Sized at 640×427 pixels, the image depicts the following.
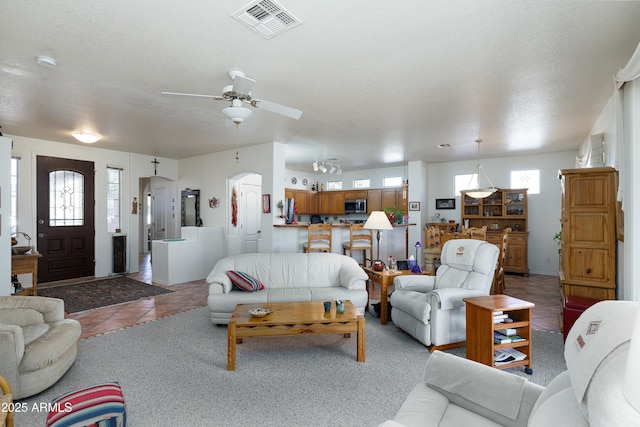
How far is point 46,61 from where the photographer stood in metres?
2.82

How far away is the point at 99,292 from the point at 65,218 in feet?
6.75

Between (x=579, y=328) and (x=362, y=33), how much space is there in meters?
2.29

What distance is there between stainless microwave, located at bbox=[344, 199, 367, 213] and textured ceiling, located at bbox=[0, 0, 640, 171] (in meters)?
4.19

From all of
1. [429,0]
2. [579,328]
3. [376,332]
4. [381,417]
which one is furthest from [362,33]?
[376,332]

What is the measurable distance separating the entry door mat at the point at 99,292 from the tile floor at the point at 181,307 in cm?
25

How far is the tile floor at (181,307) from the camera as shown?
3.88m

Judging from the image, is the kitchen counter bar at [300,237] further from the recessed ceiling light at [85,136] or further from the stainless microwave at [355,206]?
the recessed ceiling light at [85,136]

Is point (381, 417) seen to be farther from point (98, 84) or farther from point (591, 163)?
point (591, 163)

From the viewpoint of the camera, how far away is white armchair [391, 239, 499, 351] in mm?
3088

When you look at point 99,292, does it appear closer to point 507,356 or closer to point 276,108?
point 276,108

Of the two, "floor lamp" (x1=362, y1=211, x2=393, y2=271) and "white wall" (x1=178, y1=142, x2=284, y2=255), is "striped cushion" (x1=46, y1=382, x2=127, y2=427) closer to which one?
"floor lamp" (x1=362, y1=211, x2=393, y2=271)

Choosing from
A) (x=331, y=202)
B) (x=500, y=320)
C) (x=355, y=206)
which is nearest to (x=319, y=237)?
(x=500, y=320)

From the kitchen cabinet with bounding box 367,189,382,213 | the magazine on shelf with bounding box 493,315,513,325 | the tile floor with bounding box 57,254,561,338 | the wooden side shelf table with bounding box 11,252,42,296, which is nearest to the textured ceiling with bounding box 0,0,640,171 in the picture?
the wooden side shelf table with bounding box 11,252,42,296

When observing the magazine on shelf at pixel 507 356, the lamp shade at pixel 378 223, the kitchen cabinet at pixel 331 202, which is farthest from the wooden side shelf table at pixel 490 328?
the kitchen cabinet at pixel 331 202
